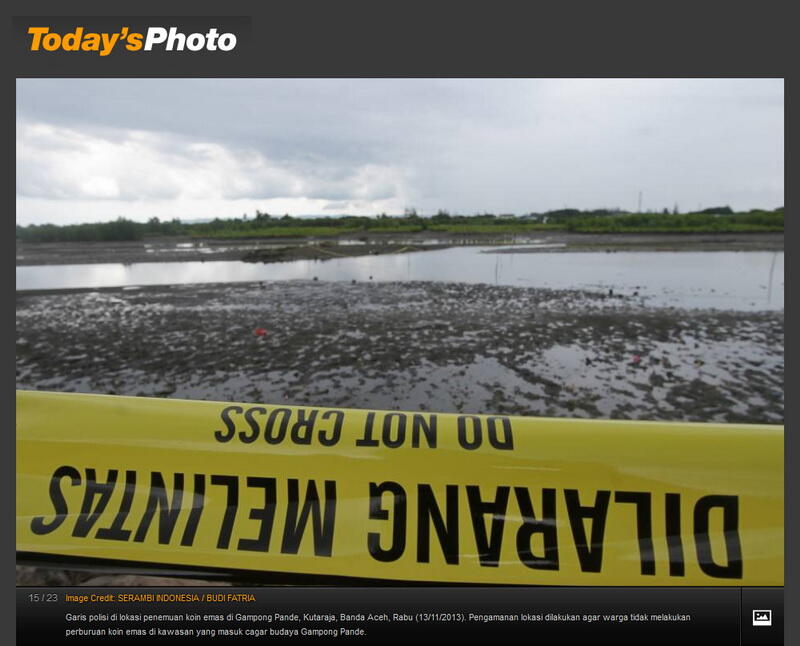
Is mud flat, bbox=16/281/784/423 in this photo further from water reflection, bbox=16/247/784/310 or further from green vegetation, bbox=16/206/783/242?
green vegetation, bbox=16/206/783/242

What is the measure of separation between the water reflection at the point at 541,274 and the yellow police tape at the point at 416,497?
12.8 m

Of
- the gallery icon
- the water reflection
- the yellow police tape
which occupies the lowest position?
the gallery icon

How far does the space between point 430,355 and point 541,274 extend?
14387 millimetres

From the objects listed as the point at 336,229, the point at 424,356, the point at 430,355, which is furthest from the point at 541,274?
the point at 336,229

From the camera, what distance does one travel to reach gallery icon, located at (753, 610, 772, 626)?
222 centimetres

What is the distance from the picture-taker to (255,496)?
250cm

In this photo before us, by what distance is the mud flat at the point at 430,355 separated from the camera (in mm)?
6543

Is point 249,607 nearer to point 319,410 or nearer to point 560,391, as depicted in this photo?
point 319,410

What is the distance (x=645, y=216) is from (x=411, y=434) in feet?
256

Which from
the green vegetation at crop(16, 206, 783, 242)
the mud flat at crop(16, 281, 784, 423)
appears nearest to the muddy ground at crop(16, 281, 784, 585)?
the mud flat at crop(16, 281, 784, 423)
